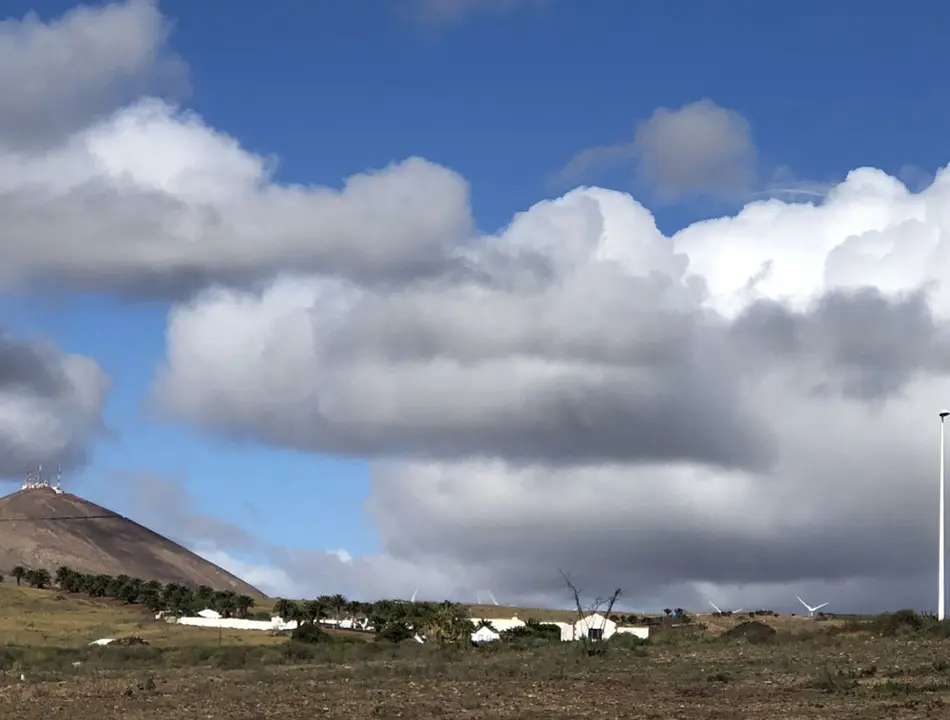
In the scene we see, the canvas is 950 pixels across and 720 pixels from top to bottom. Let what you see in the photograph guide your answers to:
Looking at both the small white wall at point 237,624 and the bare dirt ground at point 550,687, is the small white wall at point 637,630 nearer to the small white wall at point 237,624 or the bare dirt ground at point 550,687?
the small white wall at point 237,624

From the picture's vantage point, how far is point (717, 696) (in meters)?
55.8

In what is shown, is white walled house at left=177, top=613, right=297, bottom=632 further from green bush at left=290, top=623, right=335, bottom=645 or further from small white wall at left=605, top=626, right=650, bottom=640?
small white wall at left=605, top=626, right=650, bottom=640

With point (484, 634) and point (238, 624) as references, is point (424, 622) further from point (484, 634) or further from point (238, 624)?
point (238, 624)

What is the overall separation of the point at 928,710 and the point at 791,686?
10.9 m

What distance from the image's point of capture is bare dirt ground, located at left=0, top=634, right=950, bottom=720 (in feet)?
170

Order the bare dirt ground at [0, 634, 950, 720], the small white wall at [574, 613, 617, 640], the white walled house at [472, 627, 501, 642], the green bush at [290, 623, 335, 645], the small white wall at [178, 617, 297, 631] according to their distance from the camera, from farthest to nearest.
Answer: the small white wall at [178, 617, 297, 631]
the white walled house at [472, 627, 501, 642]
the small white wall at [574, 613, 617, 640]
the green bush at [290, 623, 335, 645]
the bare dirt ground at [0, 634, 950, 720]

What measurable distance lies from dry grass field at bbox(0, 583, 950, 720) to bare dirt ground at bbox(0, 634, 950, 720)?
99 millimetres

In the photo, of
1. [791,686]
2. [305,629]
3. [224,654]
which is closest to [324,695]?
[791,686]

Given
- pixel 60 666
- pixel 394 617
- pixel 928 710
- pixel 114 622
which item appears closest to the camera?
pixel 928 710

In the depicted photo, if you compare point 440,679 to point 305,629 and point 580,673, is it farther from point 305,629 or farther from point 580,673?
point 305,629

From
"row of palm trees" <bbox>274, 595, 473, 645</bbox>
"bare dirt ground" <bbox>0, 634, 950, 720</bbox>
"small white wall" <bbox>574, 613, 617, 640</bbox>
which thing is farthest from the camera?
"small white wall" <bbox>574, 613, 617, 640</bbox>

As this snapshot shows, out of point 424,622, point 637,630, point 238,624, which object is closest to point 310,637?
point 424,622

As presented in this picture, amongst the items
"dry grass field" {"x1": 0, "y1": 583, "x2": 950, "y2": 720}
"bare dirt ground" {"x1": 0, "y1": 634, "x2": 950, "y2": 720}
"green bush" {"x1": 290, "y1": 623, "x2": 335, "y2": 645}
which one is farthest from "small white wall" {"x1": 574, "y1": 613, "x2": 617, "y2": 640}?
"bare dirt ground" {"x1": 0, "y1": 634, "x2": 950, "y2": 720}

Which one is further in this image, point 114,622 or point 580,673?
point 114,622
